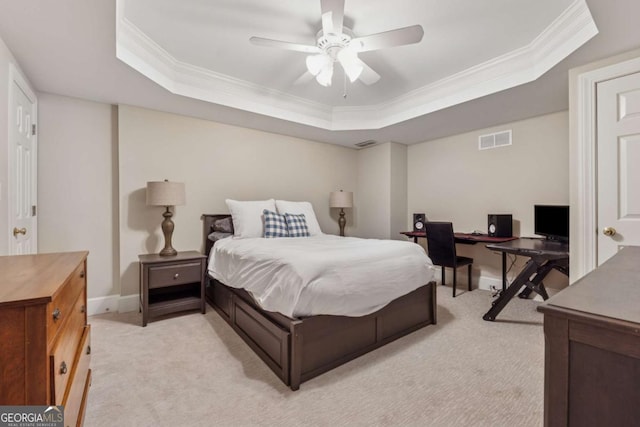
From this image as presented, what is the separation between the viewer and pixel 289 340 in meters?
1.71

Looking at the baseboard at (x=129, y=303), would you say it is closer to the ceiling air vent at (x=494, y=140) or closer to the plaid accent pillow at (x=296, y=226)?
the plaid accent pillow at (x=296, y=226)

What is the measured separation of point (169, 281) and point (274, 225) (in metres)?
1.19

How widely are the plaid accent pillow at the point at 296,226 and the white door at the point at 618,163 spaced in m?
2.73

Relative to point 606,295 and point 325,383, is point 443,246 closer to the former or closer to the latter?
point 325,383

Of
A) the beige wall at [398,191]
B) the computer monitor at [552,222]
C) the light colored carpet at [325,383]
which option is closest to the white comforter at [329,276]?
the light colored carpet at [325,383]

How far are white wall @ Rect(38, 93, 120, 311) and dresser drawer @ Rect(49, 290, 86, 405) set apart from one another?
1891mm

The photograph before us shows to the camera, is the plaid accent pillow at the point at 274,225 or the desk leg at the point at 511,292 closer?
the desk leg at the point at 511,292

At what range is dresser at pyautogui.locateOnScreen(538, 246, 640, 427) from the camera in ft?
1.72

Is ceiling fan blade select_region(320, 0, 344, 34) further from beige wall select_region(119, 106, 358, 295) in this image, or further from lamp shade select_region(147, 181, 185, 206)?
beige wall select_region(119, 106, 358, 295)

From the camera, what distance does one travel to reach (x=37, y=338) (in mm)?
786

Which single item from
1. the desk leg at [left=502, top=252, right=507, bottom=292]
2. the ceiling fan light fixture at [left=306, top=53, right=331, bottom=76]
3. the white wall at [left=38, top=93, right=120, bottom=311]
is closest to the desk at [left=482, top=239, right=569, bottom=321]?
the desk leg at [left=502, top=252, right=507, bottom=292]

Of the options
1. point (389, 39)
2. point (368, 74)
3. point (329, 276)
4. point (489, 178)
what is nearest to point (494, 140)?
point (489, 178)

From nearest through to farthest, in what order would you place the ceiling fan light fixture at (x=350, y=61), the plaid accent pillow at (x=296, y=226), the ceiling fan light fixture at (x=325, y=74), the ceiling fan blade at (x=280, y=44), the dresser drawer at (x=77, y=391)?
1. the dresser drawer at (x=77, y=391)
2. the ceiling fan blade at (x=280, y=44)
3. the ceiling fan light fixture at (x=350, y=61)
4. the ceiling fan light fixture at (x=325, y=74)
5. the plaid accent pillow at (x=296, y=226)

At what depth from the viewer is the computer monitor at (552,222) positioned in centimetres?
296
